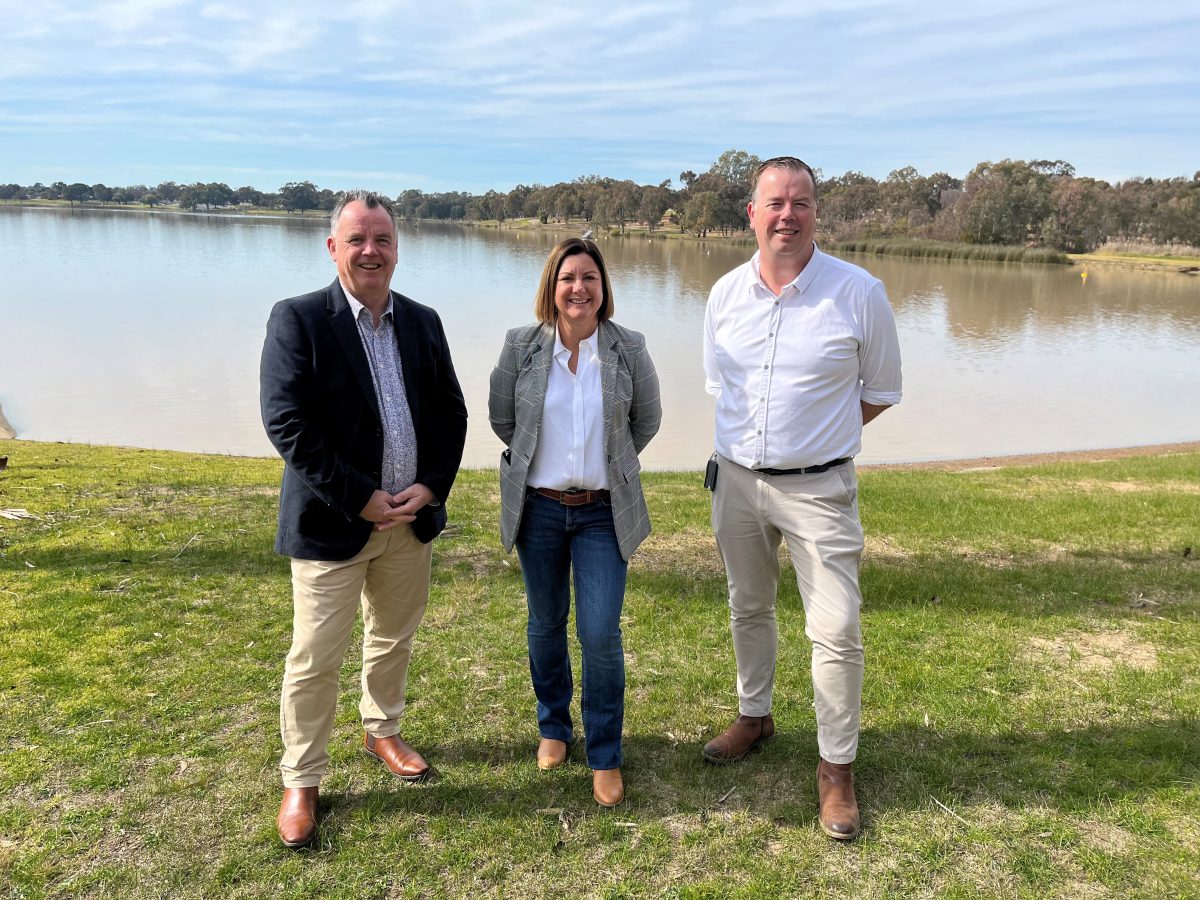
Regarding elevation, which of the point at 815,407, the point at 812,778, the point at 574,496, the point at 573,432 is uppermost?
the point at 815,407

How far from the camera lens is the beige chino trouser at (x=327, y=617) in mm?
2908

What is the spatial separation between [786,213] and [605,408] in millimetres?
993

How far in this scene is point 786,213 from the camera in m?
3.02

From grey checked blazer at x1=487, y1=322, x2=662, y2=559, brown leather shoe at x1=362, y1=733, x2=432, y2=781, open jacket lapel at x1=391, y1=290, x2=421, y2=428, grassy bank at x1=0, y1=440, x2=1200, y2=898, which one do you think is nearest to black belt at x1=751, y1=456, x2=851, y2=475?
grey checked blazer at x1=487, y1=322, x2=662, y2=559

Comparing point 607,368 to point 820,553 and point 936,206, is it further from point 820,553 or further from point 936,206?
point 936,206

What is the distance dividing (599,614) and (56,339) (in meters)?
23.3

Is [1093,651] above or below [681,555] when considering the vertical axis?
above

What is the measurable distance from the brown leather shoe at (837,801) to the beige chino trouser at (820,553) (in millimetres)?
60

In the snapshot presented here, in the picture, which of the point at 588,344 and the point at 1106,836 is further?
the point at 588,344

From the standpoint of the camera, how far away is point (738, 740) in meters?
3.48

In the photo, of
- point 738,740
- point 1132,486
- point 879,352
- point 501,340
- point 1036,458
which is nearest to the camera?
point 879,352

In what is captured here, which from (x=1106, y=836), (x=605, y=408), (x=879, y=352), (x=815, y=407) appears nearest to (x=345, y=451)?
(x=605, y=408)

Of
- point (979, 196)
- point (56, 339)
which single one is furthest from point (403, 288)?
point (979, 196)

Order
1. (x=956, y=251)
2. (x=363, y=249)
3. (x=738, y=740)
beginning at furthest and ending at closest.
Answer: (x=956, y=251) → (x=738, y=740) → (x=363, y=249)
